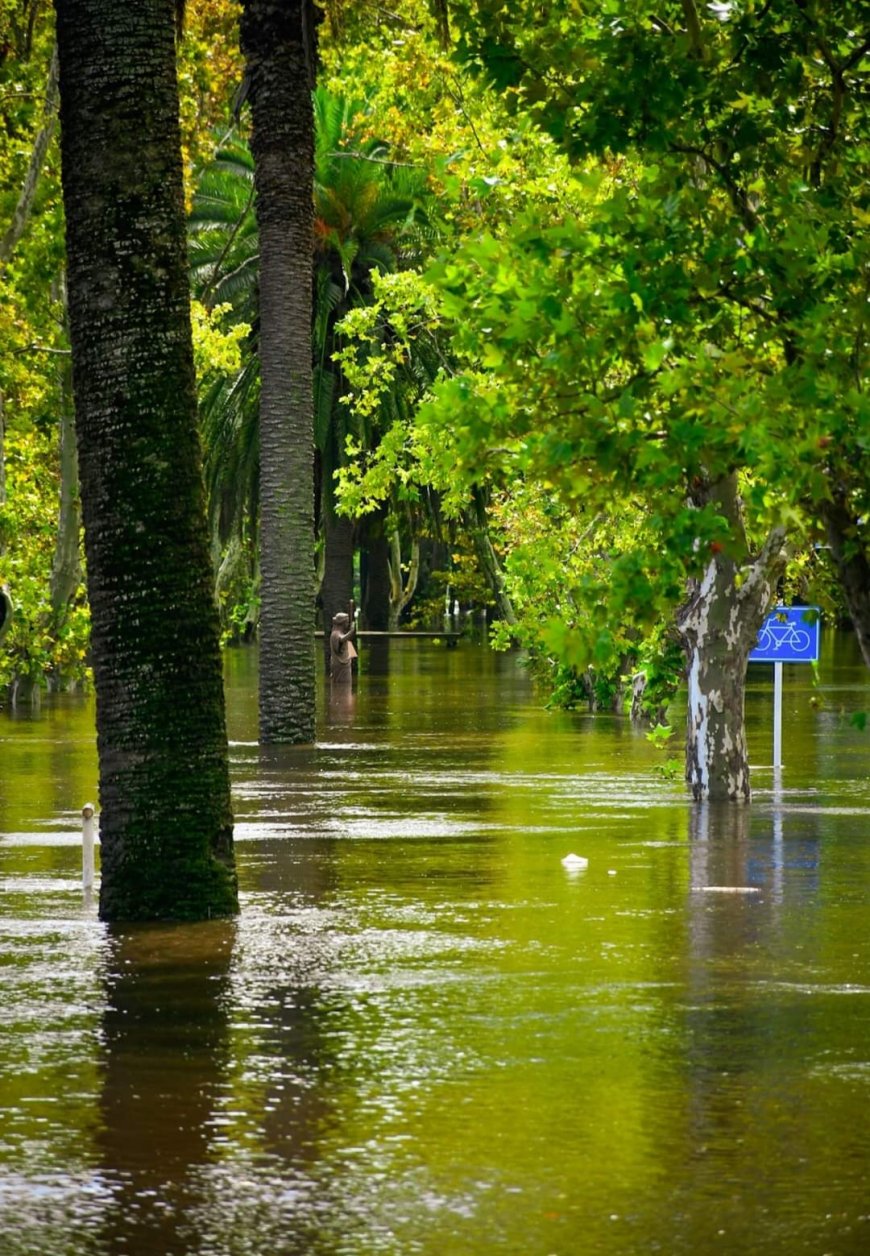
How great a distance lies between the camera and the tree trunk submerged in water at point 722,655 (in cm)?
2238

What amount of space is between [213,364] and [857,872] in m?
21.5

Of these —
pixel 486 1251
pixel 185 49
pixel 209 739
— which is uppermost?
pixel 185 49

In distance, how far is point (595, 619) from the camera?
11.0 metres

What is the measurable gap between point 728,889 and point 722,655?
630cm

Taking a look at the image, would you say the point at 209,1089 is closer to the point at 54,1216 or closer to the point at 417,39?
the point at 54,1216

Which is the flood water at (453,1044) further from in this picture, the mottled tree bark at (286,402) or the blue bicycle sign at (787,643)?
the mottled tree bark at (286,402)

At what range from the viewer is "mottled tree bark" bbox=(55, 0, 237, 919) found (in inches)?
572

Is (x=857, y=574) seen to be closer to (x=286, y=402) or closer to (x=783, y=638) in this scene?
A: (x=783, y=638)

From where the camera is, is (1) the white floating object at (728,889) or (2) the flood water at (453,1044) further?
(1) the white floating object at (728,889)

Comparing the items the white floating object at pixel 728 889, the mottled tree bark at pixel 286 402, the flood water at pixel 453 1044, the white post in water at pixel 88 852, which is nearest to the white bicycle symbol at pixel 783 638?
the flood water at pixel 453 1044

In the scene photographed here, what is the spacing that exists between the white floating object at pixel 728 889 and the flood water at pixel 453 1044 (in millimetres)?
64

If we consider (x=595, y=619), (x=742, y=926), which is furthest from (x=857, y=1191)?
(x=742, y=926)

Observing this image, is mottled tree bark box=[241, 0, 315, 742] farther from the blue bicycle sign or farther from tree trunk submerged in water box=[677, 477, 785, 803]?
tree trunk submerged in water box=[677, 477, 785, 803]

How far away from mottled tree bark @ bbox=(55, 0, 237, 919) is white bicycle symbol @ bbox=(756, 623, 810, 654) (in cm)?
1230
